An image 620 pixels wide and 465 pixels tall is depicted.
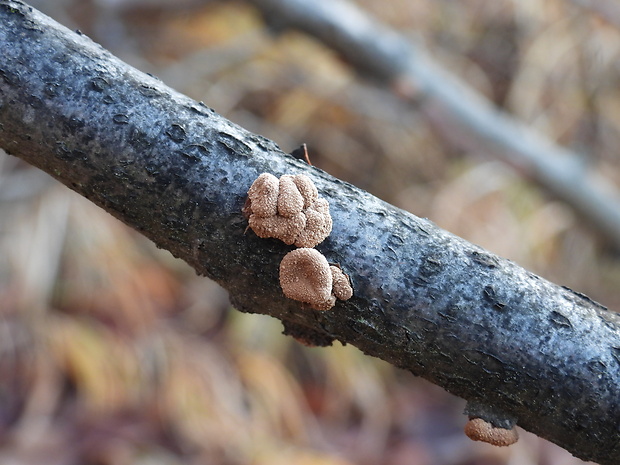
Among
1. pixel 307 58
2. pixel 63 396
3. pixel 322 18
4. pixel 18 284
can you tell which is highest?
pixel 307 58

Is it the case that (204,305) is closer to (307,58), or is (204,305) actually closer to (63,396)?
(63,396)

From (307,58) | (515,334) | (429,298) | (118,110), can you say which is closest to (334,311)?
(429,298)

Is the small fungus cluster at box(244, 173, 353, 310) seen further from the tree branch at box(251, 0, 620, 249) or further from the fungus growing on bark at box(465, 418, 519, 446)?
the tree branch at box(251, 0, 620, 249)

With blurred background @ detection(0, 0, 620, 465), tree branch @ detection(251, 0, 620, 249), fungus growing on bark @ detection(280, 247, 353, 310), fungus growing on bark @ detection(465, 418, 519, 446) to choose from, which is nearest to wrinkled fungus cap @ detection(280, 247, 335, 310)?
fungus growing on bark @ detection(280, 247, 353, 310)

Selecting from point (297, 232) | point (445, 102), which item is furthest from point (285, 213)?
point (445, 102)

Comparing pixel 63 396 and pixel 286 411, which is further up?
pixel 286 411
